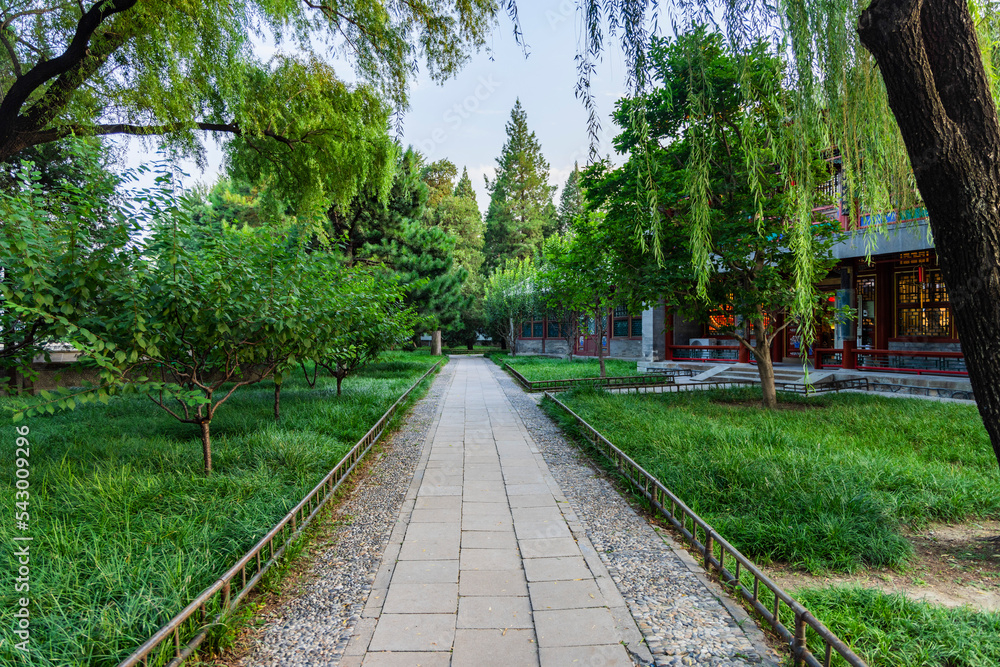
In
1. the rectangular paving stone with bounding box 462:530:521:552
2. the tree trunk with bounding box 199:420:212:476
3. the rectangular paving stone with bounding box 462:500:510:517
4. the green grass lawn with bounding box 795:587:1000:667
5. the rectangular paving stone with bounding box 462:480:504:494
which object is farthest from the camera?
the rectangular paving stone with bounding box 462:480:504:494

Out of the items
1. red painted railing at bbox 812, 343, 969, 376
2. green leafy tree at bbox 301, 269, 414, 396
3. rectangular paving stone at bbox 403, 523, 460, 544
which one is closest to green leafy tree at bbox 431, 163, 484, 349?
green leafy tree at bbox 301, 269, 414, 396

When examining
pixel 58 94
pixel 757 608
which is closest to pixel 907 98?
pixel 757 608

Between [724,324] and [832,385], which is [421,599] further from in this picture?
[832,385]

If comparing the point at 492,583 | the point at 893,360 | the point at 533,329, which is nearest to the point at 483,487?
the point at 492,583

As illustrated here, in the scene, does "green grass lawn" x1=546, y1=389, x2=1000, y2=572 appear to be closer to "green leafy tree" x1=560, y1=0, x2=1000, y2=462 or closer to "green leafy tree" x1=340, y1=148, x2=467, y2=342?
"green leafy tree" x1=560, y1=0, x2=1000, y2=462

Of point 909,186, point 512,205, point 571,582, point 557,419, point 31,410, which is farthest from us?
point 512,205

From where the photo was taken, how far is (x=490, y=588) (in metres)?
3.02

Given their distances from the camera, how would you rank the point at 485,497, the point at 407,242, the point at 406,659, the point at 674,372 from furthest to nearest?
the point at 407,242
the point at 674,372
the point at 485,497
the point at 406,659

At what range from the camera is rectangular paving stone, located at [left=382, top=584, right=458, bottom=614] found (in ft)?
9.11

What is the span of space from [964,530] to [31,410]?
727 centimetres

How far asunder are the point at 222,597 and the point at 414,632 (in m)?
1.10

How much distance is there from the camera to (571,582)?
10.1 ft

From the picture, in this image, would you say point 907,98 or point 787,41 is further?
point 787,41

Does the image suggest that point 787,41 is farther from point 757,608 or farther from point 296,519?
point 296,519
